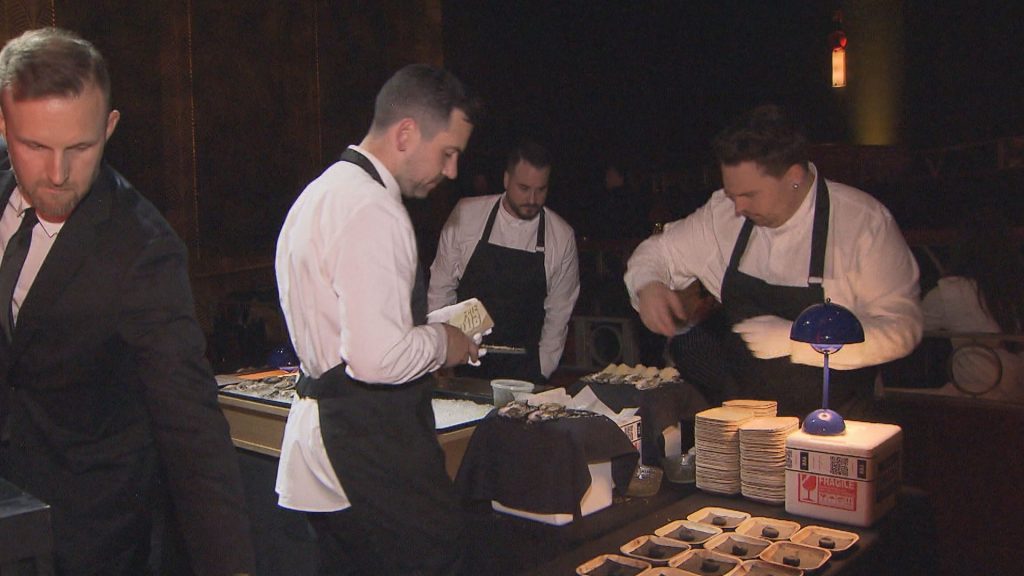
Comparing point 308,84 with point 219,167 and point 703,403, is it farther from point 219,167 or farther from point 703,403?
point 703,403

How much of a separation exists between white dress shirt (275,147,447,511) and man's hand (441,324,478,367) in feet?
0.07

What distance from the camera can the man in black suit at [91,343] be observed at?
1.26 meters

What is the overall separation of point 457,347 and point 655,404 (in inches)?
25.6

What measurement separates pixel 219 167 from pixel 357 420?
14.2 ft

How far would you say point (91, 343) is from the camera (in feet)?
4.49

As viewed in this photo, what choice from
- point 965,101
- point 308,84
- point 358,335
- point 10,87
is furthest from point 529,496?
point 965,101

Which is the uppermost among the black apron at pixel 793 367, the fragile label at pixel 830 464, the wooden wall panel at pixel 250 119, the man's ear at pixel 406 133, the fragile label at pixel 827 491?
the wooden wall panel at pixel 250 119

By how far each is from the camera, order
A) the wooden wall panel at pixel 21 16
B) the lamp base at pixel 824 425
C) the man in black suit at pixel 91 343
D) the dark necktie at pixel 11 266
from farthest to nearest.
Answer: the wooden wall panel at pixel 21 16 → the lamp base at pixel 824 425 → the dark necktie at pixel 11 266 → the man in black suit at pixel 91 343

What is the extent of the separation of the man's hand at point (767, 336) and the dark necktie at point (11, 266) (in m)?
1.57

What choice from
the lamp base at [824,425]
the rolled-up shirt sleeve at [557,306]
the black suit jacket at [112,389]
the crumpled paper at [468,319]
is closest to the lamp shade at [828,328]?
the lamp base at [824,425]

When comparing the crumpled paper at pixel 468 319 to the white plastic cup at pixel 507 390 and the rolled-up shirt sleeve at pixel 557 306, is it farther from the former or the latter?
the rolled-up shirt sleeve at pixel 557 306

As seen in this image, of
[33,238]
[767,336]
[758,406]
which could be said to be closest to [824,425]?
[758,406]

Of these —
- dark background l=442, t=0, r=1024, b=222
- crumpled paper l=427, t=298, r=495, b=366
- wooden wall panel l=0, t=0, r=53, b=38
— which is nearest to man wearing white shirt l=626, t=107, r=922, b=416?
crumpled paper l=427, t=298, r=495, b=366

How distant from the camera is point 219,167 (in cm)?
555
